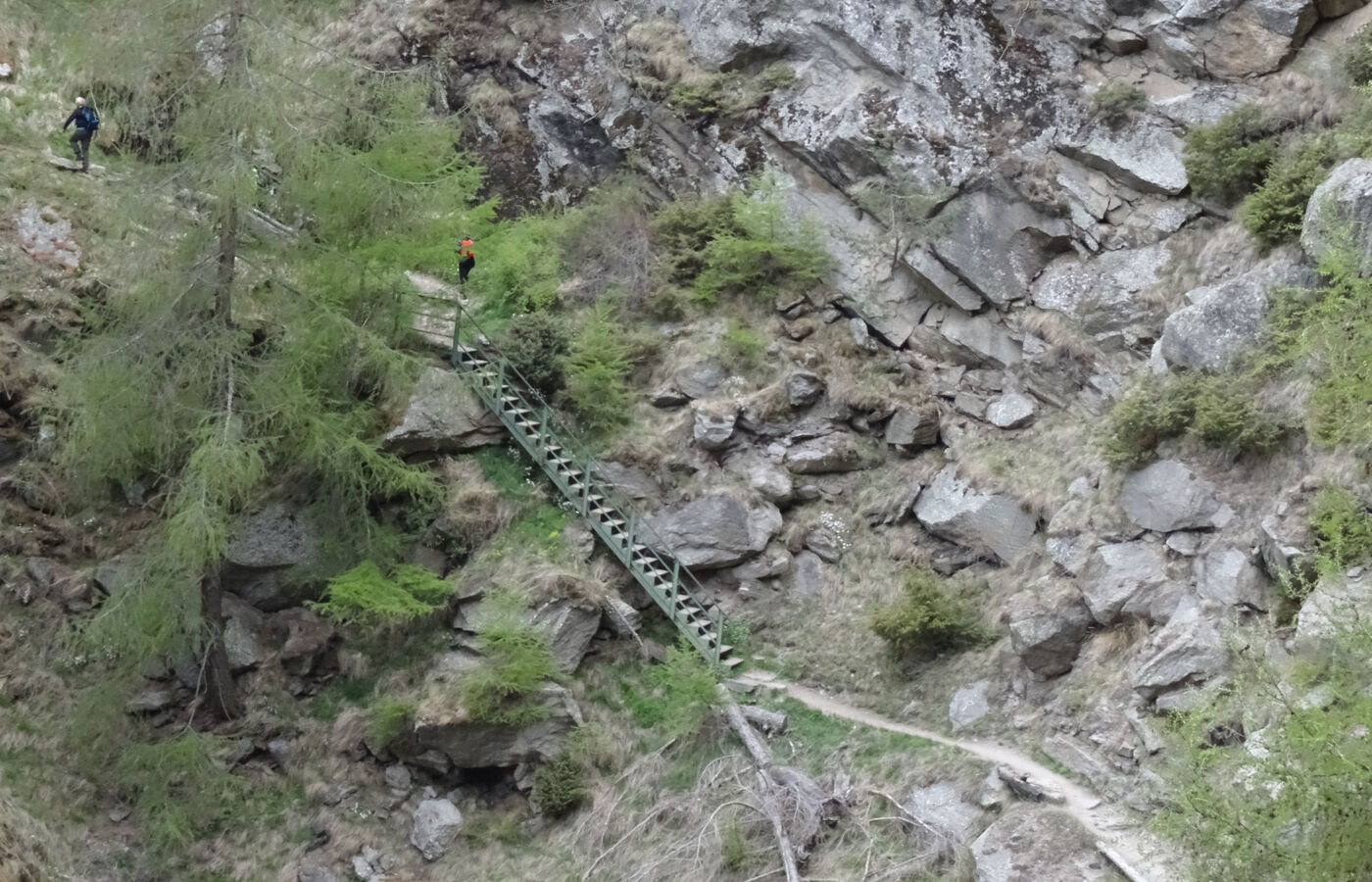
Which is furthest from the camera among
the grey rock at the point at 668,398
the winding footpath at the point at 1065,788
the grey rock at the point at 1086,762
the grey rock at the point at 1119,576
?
the grey rock at the point at 668,398

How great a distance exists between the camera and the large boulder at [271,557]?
15.9 metres

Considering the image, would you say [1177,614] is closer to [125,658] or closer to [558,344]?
[558,344]

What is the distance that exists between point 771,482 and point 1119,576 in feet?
18.1

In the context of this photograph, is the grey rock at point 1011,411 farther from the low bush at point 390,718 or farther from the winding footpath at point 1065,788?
the low bush at point 390,718

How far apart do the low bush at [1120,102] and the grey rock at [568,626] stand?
37.5ft

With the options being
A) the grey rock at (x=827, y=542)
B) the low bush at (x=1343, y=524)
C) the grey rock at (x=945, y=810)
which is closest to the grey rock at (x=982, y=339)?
the grey rock at (x=827, y=542)

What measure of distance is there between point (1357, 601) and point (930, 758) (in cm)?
555

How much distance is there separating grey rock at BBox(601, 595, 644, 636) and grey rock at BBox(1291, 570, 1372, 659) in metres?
8.46

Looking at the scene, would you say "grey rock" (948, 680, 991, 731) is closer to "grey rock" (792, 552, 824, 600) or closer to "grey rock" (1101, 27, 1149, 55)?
"grey rock" (792, 552, 824, 600)

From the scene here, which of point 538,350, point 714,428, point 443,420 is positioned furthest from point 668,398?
point 443,420

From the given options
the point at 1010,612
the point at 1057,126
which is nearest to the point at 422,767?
the point at 1010,612

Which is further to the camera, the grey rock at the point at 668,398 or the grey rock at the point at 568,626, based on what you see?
the grey rock at the point at 668,398

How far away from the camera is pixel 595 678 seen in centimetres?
1579

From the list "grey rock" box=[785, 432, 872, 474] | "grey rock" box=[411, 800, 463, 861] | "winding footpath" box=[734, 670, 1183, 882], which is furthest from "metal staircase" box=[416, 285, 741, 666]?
"grey rock" box=[411, 800, 463, 861]
